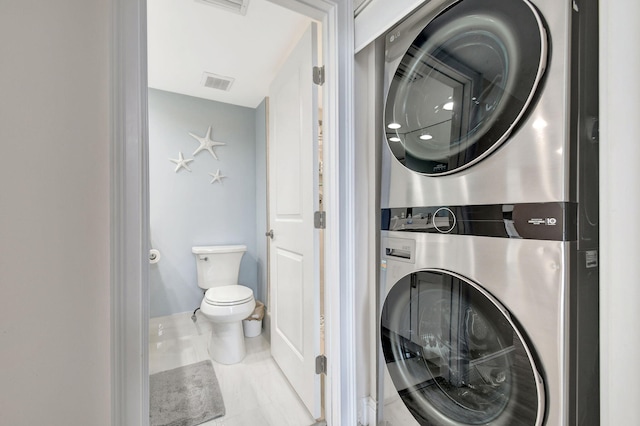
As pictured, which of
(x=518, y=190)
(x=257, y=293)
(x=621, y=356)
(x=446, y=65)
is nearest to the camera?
(x=621, y=356)

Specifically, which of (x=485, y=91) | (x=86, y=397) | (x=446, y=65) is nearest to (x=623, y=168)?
(x=485, y=91)

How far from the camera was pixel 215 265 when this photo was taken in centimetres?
235

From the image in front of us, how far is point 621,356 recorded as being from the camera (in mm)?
533

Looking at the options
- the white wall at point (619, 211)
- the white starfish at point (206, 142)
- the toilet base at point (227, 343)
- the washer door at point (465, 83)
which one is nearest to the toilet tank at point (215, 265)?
the toilet base at point (227, 343)

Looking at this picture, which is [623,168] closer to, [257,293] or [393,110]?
[393,110]

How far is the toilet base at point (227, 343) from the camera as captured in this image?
1.79 metres

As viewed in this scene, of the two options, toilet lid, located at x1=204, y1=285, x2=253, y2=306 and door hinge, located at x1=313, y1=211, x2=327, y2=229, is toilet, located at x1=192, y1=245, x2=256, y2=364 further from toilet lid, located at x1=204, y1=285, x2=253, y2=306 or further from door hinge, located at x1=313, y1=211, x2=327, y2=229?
door hinge, located at x1=313, y1=211, x2=327, y2=229

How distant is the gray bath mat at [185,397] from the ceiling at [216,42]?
2.15 metres

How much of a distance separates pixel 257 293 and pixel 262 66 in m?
2.15

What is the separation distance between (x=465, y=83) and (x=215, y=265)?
90.3 inches

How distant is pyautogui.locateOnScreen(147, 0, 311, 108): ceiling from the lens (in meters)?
1.50

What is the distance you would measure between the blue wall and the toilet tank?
0.23m

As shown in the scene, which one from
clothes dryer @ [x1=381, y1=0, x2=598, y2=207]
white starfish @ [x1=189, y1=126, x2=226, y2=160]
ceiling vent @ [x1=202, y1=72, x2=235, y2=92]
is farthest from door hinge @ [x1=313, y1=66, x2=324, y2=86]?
white starfish @ [x1=189, y1=126, x2=226, y2=160]

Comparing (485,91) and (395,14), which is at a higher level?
(395,14)
